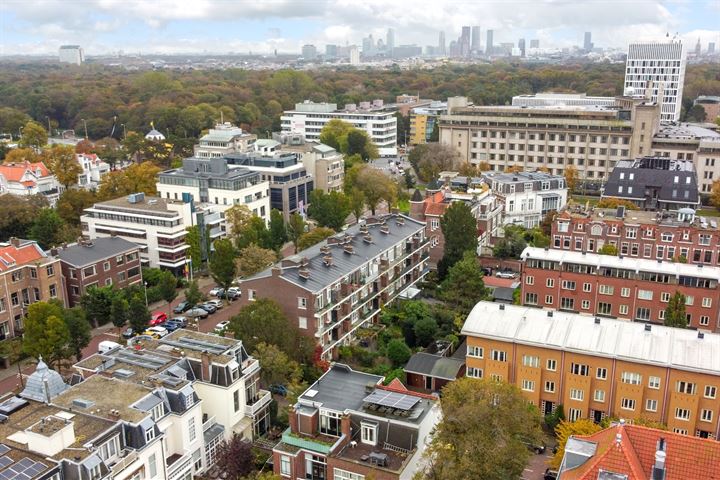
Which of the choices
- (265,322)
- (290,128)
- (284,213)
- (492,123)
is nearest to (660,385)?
(265,322)

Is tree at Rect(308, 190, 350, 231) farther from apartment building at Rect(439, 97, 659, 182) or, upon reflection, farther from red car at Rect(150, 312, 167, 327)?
apartment building at Rect(439, 97, 659, 182)

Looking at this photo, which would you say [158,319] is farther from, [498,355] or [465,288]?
[498,355]

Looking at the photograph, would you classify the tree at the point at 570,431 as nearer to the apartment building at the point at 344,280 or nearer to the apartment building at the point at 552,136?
the apartment building at the point at 344,280

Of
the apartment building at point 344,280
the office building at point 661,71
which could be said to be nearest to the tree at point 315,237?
the apartment building at point 344,280

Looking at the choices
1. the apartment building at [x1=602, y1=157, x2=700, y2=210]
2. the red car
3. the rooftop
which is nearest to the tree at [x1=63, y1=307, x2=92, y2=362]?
the red car

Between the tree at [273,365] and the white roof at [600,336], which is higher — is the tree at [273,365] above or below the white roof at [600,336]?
below

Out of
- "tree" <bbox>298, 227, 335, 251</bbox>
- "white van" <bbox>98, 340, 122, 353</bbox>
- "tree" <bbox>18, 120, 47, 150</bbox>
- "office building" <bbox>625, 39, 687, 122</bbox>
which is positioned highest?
"office building" <bbox>625, 39, 687, 122</bbox>
